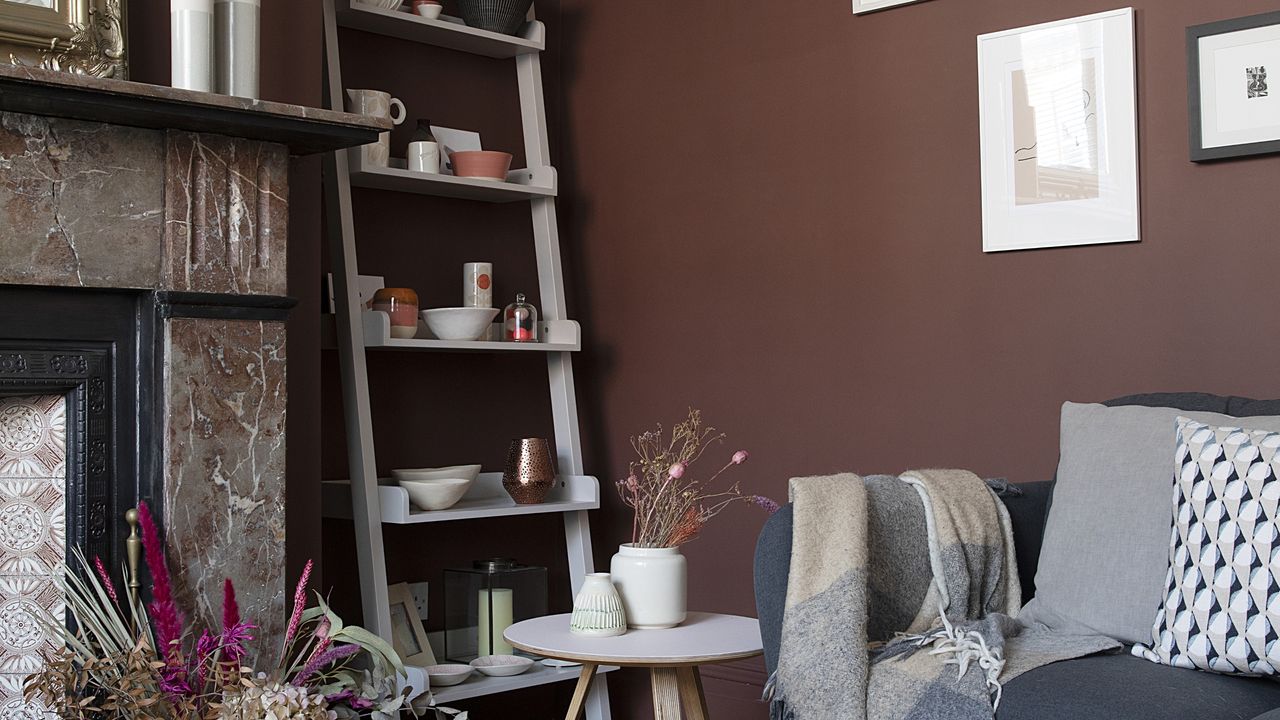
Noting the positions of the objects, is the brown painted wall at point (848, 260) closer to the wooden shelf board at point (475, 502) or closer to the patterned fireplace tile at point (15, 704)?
the wooden shelf board at point (475, 502)

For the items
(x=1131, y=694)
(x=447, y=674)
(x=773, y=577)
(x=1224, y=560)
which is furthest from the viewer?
(x=447, y=674)

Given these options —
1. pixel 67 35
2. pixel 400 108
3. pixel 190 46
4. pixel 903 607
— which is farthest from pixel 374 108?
pixel 903 607

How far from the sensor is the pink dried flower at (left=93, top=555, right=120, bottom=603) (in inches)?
85.3

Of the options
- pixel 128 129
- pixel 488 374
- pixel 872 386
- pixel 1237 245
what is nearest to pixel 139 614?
pixel 128 129

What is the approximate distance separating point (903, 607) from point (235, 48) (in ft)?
5.40

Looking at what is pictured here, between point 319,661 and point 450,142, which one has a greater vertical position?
point 450,142

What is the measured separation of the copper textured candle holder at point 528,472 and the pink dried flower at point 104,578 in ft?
3.60

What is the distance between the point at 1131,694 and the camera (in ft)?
5.97

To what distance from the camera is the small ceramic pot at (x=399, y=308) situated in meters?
3.11

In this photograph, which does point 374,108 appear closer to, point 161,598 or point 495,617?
point 495,617

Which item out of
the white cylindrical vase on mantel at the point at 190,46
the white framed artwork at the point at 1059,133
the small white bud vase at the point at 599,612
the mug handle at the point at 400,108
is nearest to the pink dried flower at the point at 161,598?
the small white bud vase at the point at 599,612

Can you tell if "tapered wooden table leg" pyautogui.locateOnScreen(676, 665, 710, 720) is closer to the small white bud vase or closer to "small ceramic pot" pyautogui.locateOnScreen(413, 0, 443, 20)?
the small white bud vase

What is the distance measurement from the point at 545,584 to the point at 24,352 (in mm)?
1420

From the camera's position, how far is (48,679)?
6.51ft
